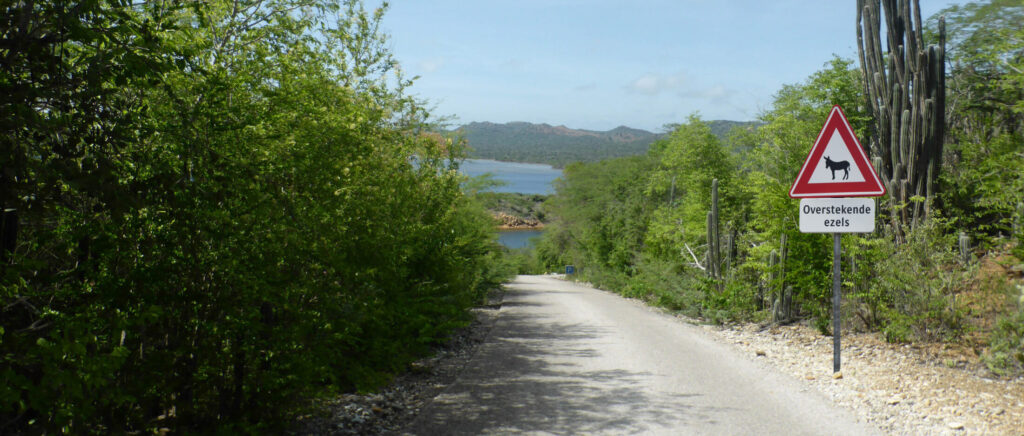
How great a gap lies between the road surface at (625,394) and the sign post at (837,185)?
136cm

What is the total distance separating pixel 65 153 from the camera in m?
2.82

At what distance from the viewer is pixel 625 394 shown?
21.7 feet

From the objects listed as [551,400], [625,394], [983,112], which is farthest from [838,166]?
[983,112]

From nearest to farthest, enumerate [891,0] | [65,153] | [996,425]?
[65,153], [996,425], [891,0]

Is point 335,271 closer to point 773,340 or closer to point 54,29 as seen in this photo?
point 54,29

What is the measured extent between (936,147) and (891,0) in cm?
376

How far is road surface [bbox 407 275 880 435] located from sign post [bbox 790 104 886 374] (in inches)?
53.5

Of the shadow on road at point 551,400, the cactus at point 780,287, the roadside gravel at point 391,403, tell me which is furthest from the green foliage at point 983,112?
the roadside gravel at point 391,403

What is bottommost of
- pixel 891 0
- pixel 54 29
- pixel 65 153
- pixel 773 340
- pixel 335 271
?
pixel 773 340

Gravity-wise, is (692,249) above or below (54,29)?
below

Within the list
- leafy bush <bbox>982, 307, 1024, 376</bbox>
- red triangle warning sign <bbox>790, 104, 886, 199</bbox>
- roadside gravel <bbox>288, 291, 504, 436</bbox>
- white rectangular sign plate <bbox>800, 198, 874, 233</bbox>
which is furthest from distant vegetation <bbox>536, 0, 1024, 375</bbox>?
roadside gravel <bbox>288, 291, 504, 436</bbox>

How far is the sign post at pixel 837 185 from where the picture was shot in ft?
21.6

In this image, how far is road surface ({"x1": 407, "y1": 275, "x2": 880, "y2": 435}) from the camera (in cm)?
547

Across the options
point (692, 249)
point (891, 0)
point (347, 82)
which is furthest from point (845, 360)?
point (692, 249)
